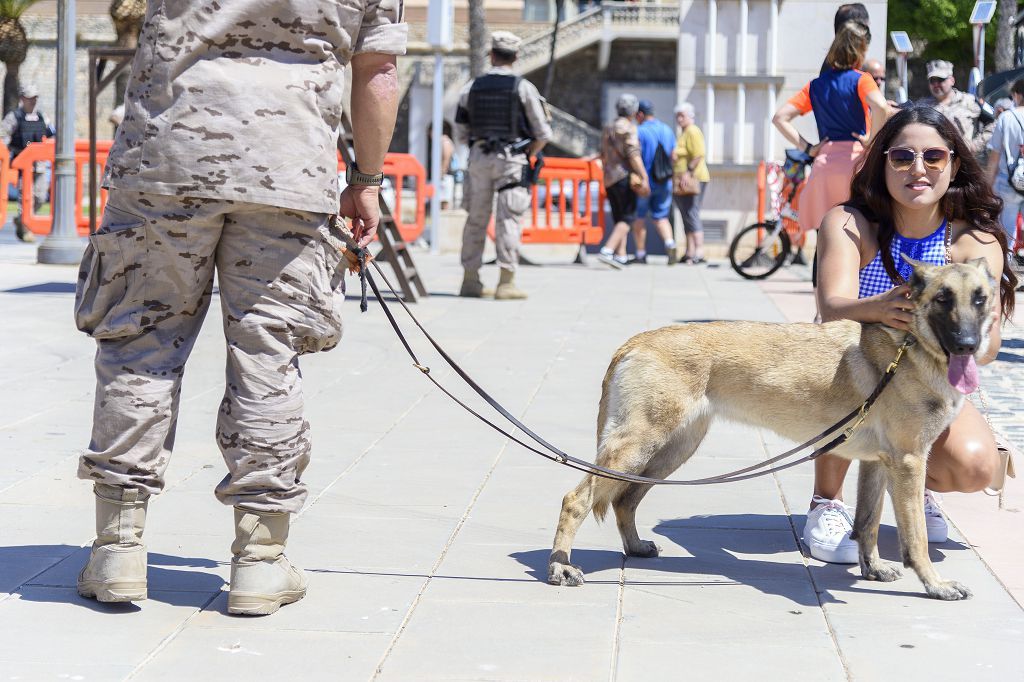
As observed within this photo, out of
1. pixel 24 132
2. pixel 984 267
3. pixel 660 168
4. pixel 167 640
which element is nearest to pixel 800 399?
pixel 984 267

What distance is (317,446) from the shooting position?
6.12 meters

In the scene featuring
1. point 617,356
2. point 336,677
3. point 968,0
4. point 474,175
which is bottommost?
point 336,677

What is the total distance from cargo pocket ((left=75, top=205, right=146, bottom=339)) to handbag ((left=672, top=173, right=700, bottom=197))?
13993mm

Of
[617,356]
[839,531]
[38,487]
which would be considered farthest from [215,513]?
[839,531]

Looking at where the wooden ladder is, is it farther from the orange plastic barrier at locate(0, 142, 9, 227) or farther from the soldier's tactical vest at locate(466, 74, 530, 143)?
the orange plastic barrier at locate(0, 142, 9, 227)

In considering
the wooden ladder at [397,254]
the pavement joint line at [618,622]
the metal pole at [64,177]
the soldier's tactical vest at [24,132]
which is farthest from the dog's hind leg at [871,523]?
the soldier's tactical vest at [24,132]

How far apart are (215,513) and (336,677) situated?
1704 millimetres

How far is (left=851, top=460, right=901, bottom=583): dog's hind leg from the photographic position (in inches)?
168

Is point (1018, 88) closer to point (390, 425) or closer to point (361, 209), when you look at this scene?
point (390, 425)

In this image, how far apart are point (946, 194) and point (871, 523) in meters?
1.13

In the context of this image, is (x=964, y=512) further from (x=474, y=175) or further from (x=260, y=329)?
(x=474, y=175)

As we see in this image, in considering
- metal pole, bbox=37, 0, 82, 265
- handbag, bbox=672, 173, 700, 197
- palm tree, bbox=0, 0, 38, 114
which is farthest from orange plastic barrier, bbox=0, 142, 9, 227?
palm tree, bbox=0, 0, 38, 114

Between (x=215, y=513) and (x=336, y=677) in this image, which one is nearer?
(x=336, y=677)

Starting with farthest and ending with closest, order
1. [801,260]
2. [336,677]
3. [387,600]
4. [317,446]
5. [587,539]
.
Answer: [801,260], [317,446], [587,539], [387,600], [336,677]
